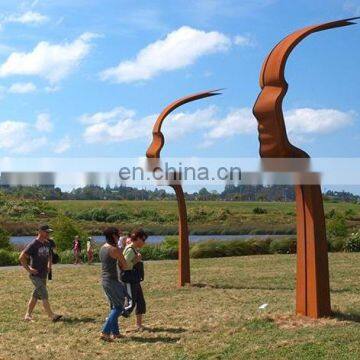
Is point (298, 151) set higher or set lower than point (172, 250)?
higher

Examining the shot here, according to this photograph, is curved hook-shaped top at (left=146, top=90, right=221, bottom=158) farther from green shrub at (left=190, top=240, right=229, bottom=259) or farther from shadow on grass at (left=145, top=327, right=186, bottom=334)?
green shrub at (left=190, top=240, right=229, bottom=259)

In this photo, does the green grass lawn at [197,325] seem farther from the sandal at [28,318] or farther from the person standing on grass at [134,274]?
the person standing on grass at [134,274]

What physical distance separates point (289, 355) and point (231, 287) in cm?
602

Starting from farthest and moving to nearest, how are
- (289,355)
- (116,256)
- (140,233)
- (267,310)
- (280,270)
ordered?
(280,270) → (267,310) → (140,233) → (116,256) → (289,355)

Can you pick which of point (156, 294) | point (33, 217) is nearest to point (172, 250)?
point (156, 294)

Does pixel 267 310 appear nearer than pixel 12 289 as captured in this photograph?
Yes

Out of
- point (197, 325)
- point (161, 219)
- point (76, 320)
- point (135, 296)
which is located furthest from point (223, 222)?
point (135, 296)

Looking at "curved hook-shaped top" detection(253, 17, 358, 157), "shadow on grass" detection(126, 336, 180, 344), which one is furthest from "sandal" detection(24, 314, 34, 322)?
"curved hook-shaped top" detection(253, 17, 358, 157)

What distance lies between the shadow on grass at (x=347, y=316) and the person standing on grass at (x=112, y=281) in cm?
269

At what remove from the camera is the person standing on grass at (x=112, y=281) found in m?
7.48

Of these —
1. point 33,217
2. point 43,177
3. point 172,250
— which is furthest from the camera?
point 33,217

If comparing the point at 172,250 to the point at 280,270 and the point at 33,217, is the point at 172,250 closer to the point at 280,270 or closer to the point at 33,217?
the point at 280,270

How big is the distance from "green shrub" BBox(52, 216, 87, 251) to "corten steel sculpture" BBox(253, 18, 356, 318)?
57.0 ft

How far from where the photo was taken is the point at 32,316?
31.1 feet
